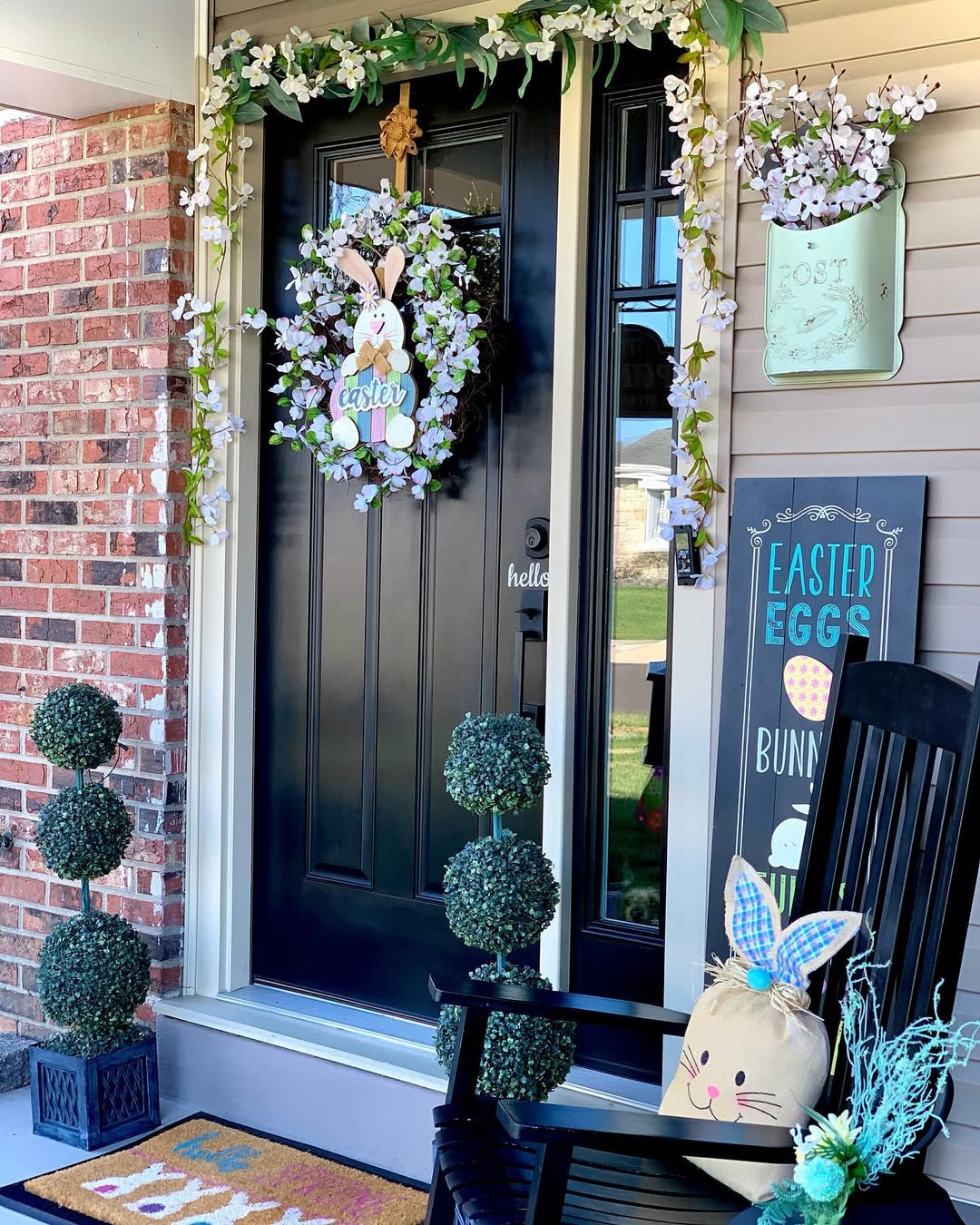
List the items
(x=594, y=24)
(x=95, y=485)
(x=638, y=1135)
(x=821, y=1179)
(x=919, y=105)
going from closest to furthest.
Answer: (x=821, y=1179), (x=638, y=1135), (x=919, y=105), (x=594, y=24), (x=95, y=485)

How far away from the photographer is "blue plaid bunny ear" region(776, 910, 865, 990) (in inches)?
72.4

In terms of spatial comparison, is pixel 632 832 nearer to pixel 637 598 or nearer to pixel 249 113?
pixel 637 598

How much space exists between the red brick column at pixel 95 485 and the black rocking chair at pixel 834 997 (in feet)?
5.06

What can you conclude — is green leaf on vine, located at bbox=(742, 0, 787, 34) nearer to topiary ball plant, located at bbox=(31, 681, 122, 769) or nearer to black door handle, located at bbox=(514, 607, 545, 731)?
black door handle, located at bbox=(514, 607, 545, 731)

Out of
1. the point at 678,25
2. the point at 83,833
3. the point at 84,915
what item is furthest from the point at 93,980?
the point at 678,25

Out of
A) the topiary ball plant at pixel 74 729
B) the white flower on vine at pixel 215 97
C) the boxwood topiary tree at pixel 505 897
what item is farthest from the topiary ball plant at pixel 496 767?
the white flower on vine at pixel 215 97

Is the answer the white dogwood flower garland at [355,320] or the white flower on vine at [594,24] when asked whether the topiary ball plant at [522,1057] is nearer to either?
the white dogwood flower garland at [355,320]

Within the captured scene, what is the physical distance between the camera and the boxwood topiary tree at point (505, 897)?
246 cm

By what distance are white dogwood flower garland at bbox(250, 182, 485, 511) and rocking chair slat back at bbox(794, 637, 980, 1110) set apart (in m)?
1.20

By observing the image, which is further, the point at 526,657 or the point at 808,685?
the point at 526,657

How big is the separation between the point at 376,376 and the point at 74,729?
3.40ft

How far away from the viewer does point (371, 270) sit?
305cm

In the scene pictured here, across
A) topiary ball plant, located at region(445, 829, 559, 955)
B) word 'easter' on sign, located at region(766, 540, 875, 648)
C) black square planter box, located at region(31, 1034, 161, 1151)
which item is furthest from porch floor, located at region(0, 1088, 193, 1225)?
word 'easter' on sign, located at region(766, 540, 875, 648)

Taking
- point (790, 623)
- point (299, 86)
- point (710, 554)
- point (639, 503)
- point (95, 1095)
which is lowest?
point (95, 1095)
